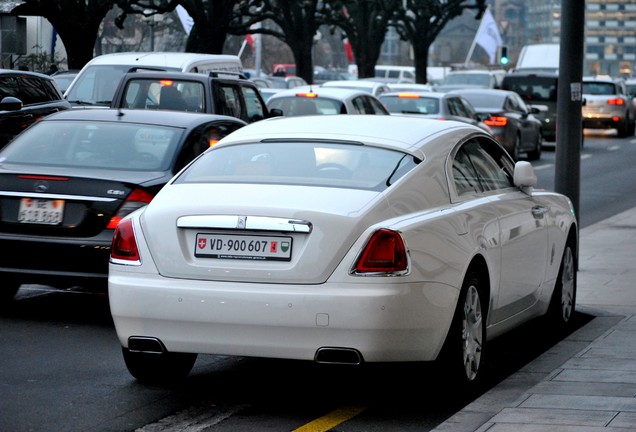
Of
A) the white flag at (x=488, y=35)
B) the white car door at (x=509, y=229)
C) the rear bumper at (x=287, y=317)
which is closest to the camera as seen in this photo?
the rear bumper at (x=287, y=317)

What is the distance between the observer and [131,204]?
9406 mm

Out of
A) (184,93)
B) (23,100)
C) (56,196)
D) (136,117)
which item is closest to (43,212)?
(56,196)

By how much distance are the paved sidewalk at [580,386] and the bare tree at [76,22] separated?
24.9 metres

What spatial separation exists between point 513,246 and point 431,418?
59.8 inches

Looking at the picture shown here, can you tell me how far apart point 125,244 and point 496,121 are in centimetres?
2321

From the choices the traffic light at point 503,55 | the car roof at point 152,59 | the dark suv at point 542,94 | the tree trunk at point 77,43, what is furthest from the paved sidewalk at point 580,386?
the traffic light at point 503,55

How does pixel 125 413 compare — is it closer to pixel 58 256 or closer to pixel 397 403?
pixel 397 403

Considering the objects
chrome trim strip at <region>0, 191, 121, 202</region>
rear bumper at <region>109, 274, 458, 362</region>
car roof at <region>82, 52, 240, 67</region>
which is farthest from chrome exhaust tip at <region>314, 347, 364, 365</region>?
car roof at <region>82, 52, 240, 67</region>

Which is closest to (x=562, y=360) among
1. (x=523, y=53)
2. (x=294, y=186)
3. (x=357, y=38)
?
(x=294, y=186)

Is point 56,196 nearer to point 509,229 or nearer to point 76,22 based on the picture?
A: point 509,229

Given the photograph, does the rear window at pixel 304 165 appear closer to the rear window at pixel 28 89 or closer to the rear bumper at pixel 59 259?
the rear bumper at pixel 59 259

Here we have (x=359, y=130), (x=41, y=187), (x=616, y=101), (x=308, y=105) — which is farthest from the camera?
(x=616, y=101)

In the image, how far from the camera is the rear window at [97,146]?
33.0 ft

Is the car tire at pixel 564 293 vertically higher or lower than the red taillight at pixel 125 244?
lower
